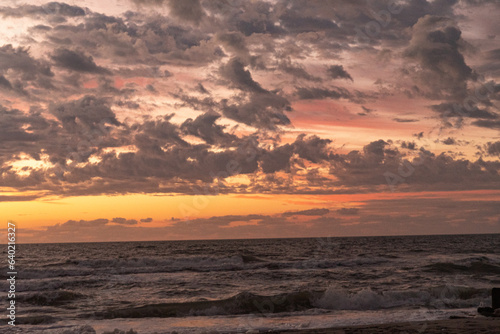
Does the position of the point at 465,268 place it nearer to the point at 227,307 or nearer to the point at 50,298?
the point at 227,307

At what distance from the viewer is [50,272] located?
47.2m

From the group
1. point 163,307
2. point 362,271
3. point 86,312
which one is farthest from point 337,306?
point 362,271

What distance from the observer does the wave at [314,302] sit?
80.6 feet

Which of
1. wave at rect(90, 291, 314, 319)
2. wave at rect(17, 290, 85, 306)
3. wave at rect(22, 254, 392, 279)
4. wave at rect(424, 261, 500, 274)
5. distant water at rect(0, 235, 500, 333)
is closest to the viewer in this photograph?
distant water at rect(0, 235, 500, 333)

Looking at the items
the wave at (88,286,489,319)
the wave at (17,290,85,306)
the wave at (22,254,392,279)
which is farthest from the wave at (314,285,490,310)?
the wave at (22,254,392,279)

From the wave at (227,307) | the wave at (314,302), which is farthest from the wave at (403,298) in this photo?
the wave at (227,307)

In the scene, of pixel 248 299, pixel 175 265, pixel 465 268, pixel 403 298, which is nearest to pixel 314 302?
pixel 248 299

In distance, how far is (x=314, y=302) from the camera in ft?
87.2

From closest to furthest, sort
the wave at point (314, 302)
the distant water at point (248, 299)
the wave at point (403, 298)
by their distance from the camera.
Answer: the distant water at point (248, 299) → the wave at point (314, 302) → the wave at point (403, 298)

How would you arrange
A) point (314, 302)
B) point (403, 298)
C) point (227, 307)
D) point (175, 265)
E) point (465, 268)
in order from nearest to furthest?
point (227, 307)
point (314, 302)
point (403, 298)
point (465, 268)
point (175, 265)

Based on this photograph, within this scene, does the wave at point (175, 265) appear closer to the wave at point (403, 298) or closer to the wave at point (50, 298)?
the wave at point (50, 298)

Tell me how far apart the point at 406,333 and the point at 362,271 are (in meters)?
27.9

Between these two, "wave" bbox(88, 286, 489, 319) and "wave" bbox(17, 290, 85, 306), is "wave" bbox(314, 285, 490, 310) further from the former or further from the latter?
"wave" bbox(17, 290, 85, 306)

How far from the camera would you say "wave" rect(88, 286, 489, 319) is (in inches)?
968
